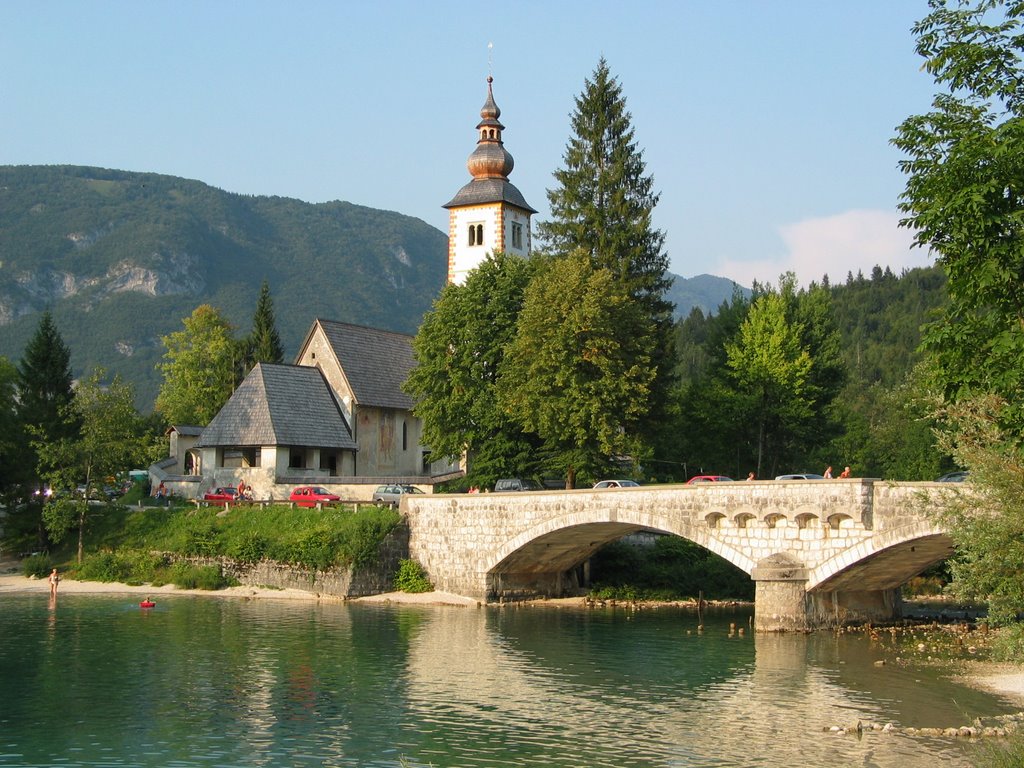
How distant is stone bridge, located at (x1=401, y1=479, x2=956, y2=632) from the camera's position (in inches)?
1491

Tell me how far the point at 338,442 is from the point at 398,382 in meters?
7.04

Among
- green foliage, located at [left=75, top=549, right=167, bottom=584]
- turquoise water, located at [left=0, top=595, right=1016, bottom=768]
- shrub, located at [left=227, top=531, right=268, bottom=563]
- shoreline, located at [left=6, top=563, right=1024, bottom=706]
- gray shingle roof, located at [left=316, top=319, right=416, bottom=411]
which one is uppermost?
gray shingle roof, located at [left=316, top=319, right=416, bottom=411]

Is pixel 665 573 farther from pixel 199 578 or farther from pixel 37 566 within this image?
pixel 37 566

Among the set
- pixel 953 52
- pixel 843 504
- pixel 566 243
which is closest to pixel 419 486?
pixel 566 243

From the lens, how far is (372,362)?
69.7 m

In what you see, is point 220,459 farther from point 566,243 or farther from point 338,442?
point 566,243

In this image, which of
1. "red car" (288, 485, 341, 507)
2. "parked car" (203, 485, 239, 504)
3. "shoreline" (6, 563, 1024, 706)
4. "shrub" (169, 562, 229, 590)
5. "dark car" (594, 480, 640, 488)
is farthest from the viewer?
"parked car" (203, 485, 239, 504)

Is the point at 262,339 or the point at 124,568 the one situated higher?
the point at 262,339

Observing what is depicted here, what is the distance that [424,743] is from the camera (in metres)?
25.2

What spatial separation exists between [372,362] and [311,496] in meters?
14.4

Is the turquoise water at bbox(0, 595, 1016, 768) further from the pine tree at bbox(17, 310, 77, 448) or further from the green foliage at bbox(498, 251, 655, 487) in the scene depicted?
the pine tree at bbox(17, 310, 77, 448)

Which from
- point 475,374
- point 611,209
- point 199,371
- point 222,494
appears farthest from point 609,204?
point 199,371

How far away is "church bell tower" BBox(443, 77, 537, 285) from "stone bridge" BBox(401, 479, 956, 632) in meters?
25.0

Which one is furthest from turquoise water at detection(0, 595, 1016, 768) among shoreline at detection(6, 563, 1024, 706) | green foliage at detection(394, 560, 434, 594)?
green foliage at detection(394, 560, 434, 594)
